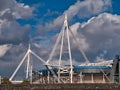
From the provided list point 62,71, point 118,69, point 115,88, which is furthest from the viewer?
point 62,71

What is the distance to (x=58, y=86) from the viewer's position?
96.1 meters

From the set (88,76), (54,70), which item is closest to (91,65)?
(88,76)

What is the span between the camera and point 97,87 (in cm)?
9650

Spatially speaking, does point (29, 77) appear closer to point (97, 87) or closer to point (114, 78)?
point (114, 78)

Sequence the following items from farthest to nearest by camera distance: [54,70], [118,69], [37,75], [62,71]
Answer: [37,75], [54,70], [62,71], [118,69]

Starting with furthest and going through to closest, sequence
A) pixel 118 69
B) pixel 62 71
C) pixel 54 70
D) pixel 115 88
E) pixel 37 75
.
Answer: pixel 37 75 → pixel 54 70 → pixel 62 71 → pixel 118 69 → pixel 115 88

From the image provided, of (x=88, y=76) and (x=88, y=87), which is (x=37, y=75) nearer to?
(x=88, y=76)

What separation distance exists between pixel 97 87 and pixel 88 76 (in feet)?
256

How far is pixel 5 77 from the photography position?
153 metres

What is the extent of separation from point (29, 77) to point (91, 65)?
27.8 m

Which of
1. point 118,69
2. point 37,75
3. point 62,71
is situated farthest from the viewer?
point 37,75

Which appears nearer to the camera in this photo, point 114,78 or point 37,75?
point 114,78

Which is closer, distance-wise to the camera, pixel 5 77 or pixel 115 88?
pixel 115 88

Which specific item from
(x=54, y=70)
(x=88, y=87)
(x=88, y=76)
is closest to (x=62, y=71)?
(x=54, y=70)
